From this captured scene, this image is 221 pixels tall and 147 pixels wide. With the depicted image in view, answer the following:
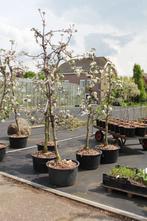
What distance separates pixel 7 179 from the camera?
23.2 ft

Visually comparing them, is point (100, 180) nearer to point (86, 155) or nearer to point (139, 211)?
point (86, 155)

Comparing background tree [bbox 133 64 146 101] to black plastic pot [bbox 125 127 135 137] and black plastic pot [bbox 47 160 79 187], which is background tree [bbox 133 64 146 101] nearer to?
black plastic pot [bbox 125 127 135 137]

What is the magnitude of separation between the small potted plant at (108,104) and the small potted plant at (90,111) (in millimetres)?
409

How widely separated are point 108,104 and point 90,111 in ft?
2.85

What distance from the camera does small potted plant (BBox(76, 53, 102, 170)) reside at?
25.3 feet

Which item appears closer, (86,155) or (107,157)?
(86,155)

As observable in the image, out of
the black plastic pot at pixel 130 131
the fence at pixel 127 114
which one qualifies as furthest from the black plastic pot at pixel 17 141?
the fence at pixel 127 114

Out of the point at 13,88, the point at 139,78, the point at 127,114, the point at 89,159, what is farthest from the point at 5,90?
the point at 139,78

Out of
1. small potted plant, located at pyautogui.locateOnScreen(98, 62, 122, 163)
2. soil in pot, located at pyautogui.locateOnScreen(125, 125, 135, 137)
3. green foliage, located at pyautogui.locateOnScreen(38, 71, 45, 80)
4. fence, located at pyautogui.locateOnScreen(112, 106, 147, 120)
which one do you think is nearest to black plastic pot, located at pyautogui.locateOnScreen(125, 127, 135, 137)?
soil in pot, located at pyautogui.locateOnScreen(125, 125, 135, 137)

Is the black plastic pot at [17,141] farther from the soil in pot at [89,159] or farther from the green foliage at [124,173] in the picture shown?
the green foliage at [124,173]

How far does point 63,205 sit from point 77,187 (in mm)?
990

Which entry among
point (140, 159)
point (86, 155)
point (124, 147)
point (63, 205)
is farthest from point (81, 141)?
point (63, 205)

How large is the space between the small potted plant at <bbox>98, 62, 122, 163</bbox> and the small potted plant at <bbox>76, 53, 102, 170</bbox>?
409mm

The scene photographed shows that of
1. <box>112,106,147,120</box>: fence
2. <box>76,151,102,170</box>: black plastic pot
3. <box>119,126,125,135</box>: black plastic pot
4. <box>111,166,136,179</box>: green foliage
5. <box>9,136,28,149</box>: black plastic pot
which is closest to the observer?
<box>111,166,136,179</box>: green foliage
